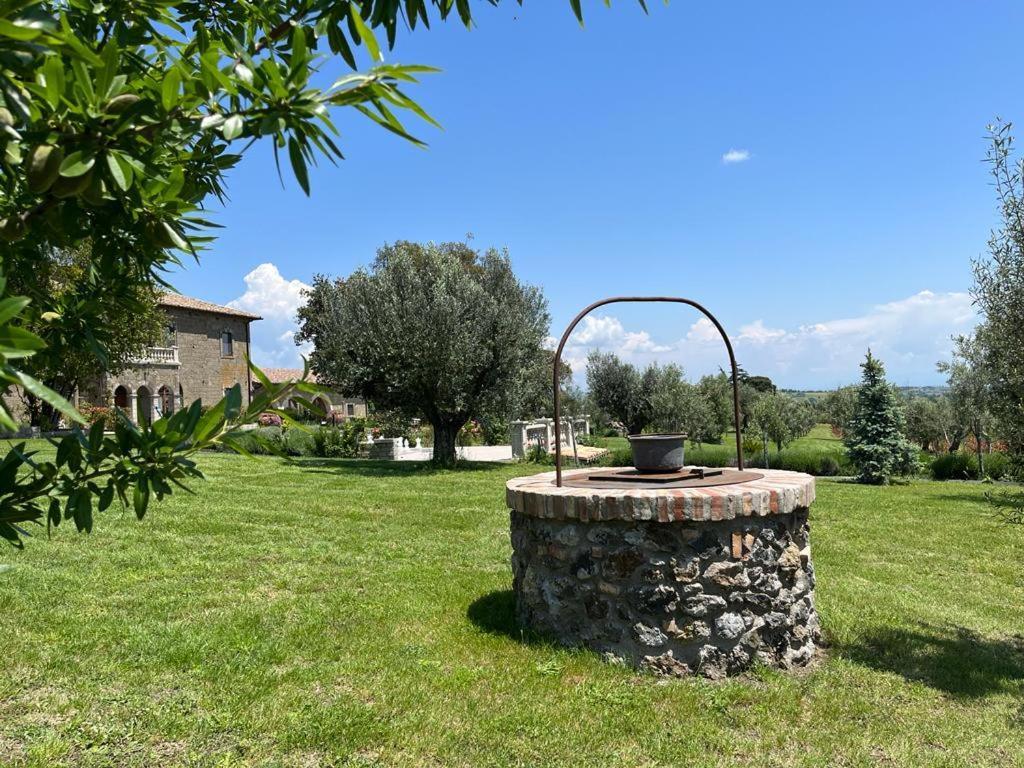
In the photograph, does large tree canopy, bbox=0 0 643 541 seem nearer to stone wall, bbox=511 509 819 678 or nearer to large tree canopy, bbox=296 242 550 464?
stone wall, bbox=511 509 819 678

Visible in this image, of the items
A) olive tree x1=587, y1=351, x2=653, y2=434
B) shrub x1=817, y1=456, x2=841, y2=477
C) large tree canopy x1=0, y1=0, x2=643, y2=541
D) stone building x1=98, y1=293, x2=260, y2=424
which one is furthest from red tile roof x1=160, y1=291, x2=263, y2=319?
large tree canopy x1=0, y1=0, x2=643, y2=541

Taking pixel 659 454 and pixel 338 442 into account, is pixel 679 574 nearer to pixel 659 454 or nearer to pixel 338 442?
pixel 659 454

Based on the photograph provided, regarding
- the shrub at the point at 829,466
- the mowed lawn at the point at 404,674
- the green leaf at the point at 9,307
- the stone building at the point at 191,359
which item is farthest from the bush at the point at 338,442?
the green leaf at the point at 9,307

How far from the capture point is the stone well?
449cm

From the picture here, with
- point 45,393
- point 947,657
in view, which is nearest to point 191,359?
point 947,657

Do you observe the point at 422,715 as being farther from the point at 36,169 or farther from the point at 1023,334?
the point at 1023,334

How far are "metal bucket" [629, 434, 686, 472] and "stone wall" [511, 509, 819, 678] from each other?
0.99m

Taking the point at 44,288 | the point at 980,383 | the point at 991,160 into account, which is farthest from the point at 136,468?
the point at 980,383

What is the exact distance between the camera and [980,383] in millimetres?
20719

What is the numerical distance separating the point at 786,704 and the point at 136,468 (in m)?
4.18

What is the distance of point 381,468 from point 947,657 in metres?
14.7

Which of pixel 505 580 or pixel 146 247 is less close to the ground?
pixel 146 247

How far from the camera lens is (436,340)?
17953mm

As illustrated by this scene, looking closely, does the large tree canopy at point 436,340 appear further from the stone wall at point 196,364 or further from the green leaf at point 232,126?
the stone wall at point 196,364
